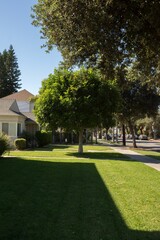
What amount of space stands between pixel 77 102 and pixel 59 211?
56.7 feet

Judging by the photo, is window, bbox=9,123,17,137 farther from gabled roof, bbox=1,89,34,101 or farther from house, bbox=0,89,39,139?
gabled roof, bbox=1,89,34,101

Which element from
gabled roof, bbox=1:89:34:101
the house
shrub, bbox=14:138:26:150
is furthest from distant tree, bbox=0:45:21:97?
shrub, bbox=14:138:26:150

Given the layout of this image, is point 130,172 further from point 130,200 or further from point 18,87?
point 18,87

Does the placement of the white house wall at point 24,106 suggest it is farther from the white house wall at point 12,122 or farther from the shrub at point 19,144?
the shrub at point 19,144

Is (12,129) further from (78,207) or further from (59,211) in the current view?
(59,211)

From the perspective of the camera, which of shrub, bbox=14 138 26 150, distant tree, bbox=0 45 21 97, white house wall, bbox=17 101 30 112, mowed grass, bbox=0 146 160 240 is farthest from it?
distant tree, bbox=0 45 21 97

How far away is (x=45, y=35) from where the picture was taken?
34.5 feet

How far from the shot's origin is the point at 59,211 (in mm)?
7914

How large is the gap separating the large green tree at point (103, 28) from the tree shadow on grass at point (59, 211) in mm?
3794

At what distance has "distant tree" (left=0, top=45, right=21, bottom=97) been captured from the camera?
270ft

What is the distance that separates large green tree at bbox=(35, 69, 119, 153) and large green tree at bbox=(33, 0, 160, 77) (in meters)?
14.1

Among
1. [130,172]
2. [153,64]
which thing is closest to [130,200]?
[153,64]

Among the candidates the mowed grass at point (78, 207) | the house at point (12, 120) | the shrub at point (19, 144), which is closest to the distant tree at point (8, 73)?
the house at point (12, 120)

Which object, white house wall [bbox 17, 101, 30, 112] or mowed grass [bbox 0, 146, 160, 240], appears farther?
white house wall [bbox 17, 101, 30, 112]
